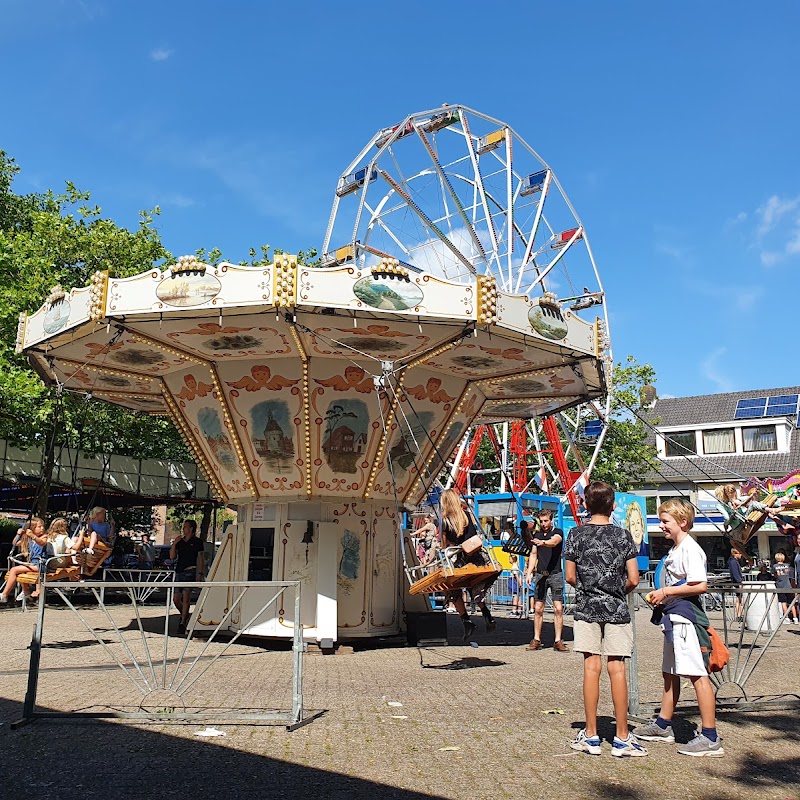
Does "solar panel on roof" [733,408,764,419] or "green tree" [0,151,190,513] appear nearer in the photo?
"green tree" [0,151,190,513]

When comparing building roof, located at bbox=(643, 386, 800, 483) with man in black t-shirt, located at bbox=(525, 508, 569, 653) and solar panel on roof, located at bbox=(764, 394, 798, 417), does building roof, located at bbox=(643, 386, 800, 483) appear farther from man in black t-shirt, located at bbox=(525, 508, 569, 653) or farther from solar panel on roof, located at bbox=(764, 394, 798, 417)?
man in black t-shirt, located at bbox=(525, 508, 569, 653)

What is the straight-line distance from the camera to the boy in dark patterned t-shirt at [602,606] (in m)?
5.21

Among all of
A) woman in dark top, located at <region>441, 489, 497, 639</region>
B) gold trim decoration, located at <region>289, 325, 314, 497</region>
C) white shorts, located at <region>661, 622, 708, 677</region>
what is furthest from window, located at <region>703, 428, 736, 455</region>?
white shorts, located at <region>661, 622, 708, 677</region>

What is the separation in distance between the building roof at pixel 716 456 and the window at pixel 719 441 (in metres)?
0.44

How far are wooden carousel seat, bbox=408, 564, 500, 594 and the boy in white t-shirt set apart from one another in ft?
11.0

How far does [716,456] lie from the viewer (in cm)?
4062

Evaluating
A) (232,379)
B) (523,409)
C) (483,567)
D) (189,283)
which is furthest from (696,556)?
(523,409)

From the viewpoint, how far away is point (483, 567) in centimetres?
918

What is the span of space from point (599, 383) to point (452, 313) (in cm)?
485

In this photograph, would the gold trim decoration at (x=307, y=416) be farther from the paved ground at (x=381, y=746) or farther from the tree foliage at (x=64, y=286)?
the tree foliage at (x=64, y=286)

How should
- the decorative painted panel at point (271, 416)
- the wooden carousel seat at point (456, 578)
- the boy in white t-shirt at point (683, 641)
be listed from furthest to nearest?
1. the decorative painted panel at point (271, 416)
2. the wooden carousel seat at point (456, 578)
3. the boy in white t-shirt at point (683, 641)

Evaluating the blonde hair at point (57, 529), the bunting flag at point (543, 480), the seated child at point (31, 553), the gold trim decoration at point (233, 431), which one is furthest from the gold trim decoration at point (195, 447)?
the bunting flag at point (543, 480)

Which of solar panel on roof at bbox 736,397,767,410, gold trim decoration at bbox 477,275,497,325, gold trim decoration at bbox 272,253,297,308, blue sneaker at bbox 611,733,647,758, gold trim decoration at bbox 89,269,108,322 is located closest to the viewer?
blue sneaker at bbox 611,733,647,758

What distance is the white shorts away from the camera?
213 inches
